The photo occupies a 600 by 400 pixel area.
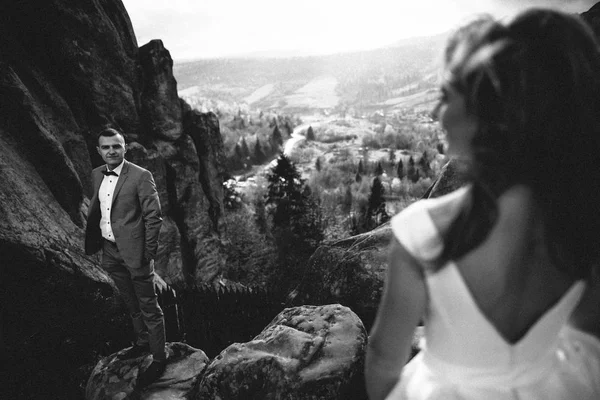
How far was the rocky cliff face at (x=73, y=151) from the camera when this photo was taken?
4.43m

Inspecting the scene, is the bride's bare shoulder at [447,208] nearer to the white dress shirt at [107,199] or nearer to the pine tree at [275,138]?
the white dress shirt at [107,199]

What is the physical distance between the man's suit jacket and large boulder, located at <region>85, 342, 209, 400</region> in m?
1.18

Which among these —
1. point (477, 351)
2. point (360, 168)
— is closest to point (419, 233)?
point (477, 351)

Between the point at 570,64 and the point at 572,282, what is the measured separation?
61cm

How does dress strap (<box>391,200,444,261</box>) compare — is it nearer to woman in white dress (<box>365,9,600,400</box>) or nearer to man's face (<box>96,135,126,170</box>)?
woman in white dress (<box>365,9,600,400</box>)

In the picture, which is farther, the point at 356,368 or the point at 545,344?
the point at 356,368

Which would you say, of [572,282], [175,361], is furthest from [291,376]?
[572,282]

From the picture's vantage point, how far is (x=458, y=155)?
885mm

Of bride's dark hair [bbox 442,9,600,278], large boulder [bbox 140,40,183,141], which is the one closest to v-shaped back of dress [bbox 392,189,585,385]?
bride's dark hair [bbox 442,9,600,278]

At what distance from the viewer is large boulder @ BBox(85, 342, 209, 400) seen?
3.40 meters

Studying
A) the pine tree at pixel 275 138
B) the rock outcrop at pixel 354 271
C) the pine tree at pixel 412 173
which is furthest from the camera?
the pine tree at pixel 275 138

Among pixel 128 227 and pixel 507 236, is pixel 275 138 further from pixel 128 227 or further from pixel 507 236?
pixel 507 236

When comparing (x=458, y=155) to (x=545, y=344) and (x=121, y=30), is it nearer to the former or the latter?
(x=545, y=344)

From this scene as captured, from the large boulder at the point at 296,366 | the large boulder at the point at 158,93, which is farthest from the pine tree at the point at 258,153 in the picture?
the large boulder at the point at 296,366
